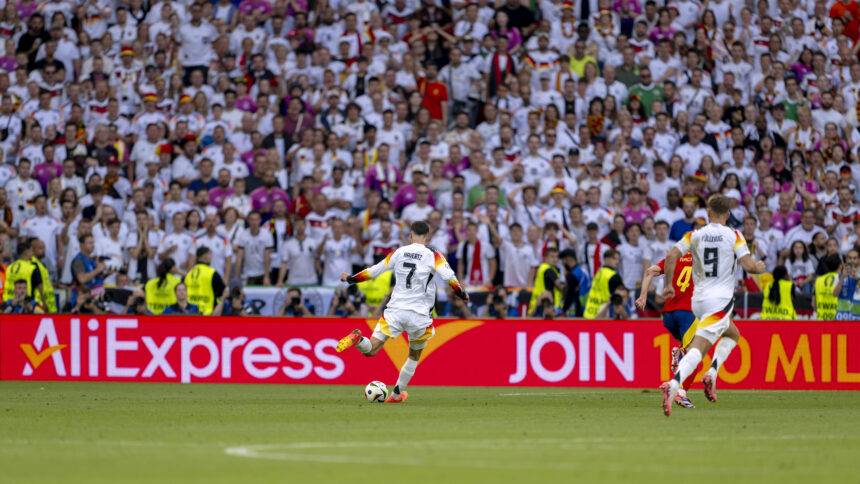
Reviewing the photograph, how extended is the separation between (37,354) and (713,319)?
11.9m

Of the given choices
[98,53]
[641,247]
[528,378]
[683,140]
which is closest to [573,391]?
[528,378]

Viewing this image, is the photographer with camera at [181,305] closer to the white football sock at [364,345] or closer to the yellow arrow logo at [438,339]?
the yellow arrow logo at [438,339]

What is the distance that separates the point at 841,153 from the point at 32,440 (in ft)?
59.9

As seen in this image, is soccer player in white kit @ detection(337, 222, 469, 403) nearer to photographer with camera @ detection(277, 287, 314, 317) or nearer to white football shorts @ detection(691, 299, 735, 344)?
white football shorts @ detection(691, 299, 735, 344)

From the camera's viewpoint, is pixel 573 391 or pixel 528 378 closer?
pixel 573 391

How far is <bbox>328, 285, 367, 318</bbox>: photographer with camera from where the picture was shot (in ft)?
71.5

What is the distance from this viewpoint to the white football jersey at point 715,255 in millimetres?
13648

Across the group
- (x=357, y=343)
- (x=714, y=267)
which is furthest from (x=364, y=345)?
(x=714, y=267)

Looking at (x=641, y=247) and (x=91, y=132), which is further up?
(x=91, y=132)

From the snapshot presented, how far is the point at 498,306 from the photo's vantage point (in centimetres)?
2103

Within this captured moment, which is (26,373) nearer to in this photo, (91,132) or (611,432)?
(91,132)

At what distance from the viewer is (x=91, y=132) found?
25.4 metres

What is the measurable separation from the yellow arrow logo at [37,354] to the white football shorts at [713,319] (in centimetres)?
1149

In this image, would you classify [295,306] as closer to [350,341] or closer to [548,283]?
[548,283]
